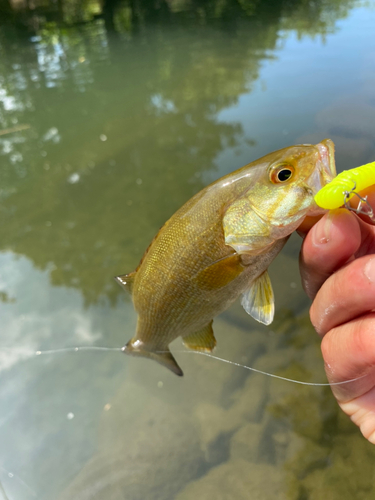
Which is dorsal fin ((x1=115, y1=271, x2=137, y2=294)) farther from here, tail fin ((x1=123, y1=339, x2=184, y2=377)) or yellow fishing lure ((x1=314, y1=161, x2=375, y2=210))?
yellow fishing lure ((x1=314, y1=161, x2=375, y2=210))

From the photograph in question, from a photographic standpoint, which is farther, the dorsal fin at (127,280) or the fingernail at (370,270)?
the dorsal fin at (127,280)

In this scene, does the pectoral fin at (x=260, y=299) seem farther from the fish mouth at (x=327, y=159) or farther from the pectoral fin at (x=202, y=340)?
the fish mouth at (x=327, y=159)

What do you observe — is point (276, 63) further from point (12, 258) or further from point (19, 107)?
point (12, 258)

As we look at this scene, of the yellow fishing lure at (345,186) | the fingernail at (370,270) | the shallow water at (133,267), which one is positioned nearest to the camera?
the yellow fishing lure at (345,186)

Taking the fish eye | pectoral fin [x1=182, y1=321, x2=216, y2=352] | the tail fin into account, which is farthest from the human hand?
the tail fin

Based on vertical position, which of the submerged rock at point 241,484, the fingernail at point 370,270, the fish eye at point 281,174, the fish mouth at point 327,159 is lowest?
the submerged rock at point 241,484

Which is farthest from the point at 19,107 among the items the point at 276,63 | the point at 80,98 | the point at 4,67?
the point at 276,63

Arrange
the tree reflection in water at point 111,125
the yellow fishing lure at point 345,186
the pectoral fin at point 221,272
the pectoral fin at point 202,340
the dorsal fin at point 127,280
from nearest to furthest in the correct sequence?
1. the yellow fishing lure at point 345,186
2. the pectoral fin at point 221,272
3. the dorsal fin at point 127,280
4. the pectoral fin at point 202,340
5. the tree reflection in water at point 111,125

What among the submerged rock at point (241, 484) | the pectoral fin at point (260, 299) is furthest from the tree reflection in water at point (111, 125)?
the pectoral fin at point (260, 299)

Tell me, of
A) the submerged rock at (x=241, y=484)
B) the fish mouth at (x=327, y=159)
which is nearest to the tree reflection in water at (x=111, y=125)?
the submerged rock at (x=241, y=484)

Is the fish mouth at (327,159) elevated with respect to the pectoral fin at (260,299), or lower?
elevated
